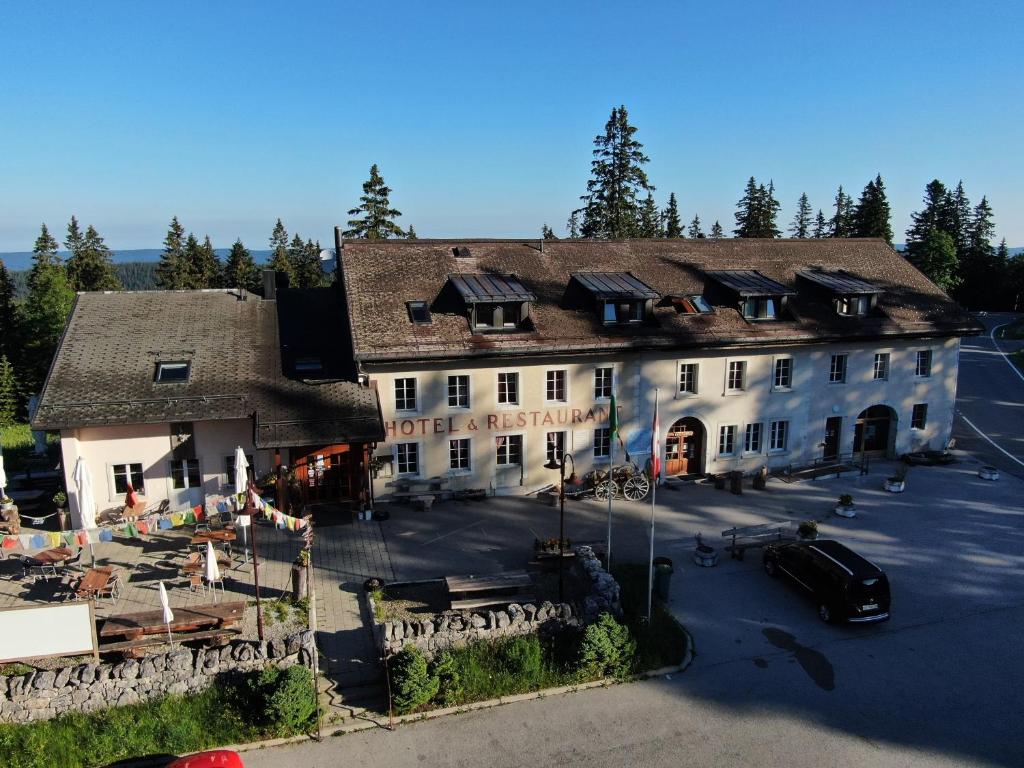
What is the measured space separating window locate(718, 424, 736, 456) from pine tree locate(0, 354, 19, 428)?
148 feet

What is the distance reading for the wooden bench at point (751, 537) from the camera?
21.1 m

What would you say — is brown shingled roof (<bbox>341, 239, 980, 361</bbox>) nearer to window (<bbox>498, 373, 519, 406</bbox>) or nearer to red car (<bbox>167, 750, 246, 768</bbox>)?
window (<bbox>498, 373, 519, 406</bbox>)

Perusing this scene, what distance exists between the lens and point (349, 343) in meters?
26.6

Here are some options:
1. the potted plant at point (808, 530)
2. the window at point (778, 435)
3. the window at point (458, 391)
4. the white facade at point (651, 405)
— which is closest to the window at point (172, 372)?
the white facade at point (651, 405)

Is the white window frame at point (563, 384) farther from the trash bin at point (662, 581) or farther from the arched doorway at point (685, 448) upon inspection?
the trash bin at point (662, 581)

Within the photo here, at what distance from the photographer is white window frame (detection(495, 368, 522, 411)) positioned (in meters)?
25.2

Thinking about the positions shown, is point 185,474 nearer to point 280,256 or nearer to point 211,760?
point 211,760

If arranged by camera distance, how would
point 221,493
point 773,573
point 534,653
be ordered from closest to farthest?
point 534,653 → point 773,573 → point 221,493

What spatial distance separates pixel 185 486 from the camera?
2297cm

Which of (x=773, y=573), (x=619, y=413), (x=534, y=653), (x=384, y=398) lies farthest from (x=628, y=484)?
(x=534, y=653)

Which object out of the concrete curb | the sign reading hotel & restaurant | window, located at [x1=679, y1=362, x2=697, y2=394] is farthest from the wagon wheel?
the concrete curb

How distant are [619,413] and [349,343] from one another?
10.4 m

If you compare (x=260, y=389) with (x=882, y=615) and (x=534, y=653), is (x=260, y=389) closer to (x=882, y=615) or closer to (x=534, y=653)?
(x=534, y=653)

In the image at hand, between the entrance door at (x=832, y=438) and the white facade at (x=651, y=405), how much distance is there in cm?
11
